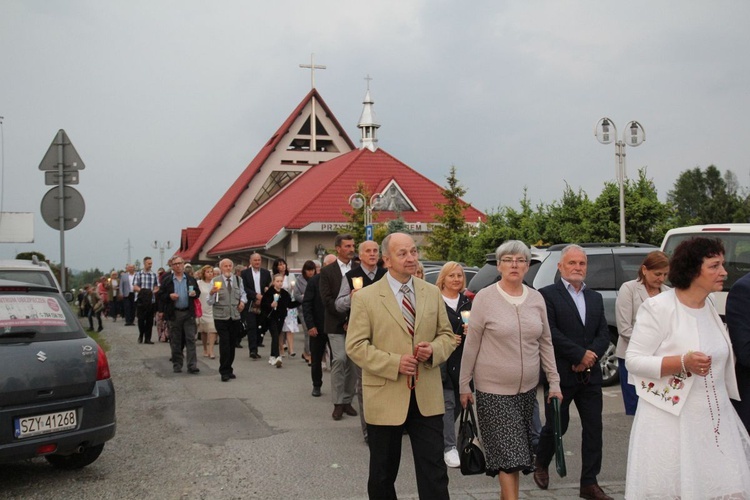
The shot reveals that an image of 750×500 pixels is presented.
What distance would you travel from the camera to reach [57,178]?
40.5 ft

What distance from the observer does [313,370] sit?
11320 millimetres

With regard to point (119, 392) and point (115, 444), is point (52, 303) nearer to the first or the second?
Answer: point (115, 444)

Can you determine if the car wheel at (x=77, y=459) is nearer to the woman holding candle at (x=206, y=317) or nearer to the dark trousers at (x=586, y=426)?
the dark trousers at (x=586, y=426)

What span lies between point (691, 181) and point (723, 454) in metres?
91.2

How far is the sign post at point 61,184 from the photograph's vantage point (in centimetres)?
1227

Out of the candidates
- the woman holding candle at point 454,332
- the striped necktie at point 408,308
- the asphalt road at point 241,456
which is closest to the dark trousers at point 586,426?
the asphalt road at point 241,456

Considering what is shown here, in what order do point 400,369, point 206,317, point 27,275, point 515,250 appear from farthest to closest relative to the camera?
point 206,317 → point 27,275 → point 515,250 → point 400,369

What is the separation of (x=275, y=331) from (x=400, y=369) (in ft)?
35.8

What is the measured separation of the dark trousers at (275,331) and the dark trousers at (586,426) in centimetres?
927

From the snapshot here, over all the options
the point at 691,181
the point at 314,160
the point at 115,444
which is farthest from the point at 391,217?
the point at 691,181

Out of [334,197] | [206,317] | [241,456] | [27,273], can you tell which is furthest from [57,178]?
[334,197]

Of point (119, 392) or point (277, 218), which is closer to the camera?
point (119, 392)

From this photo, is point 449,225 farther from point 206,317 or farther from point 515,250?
point 515,250

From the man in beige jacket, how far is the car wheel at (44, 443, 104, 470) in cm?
309
